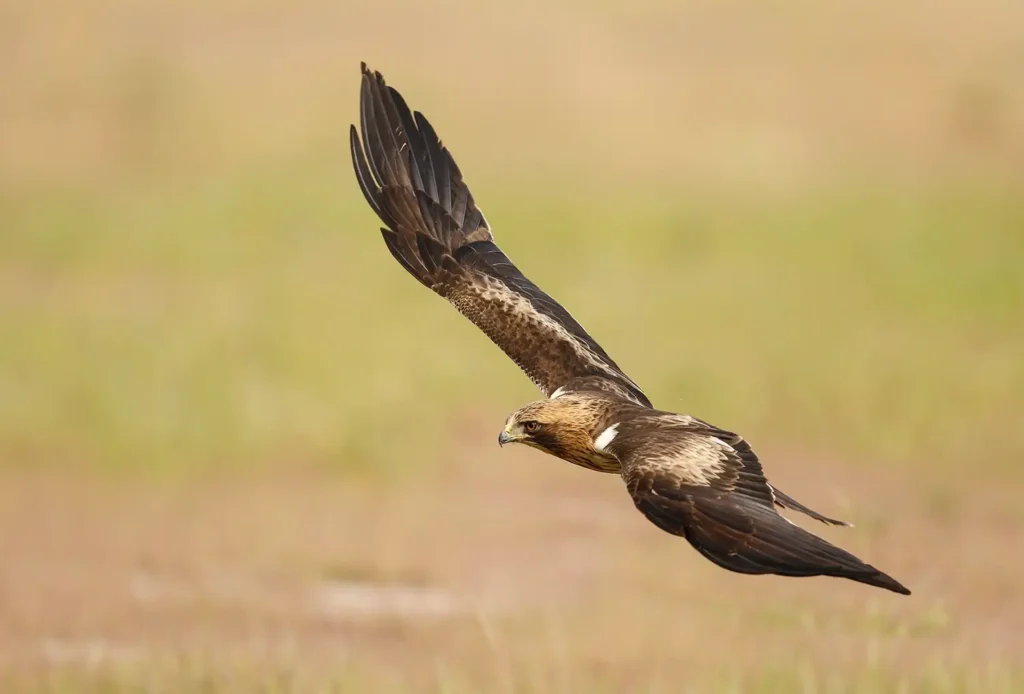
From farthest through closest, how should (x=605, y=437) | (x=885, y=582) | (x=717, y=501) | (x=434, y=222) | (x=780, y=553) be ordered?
(x=434, y=222) → (x=605, y=437) → (x=717, y=501) → (x=780, y=553) → (x=885, y=582)

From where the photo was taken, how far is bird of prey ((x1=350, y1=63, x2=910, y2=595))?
27.6 feet

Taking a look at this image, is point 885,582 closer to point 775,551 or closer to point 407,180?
point 775,551

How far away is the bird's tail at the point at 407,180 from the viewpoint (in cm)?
1198

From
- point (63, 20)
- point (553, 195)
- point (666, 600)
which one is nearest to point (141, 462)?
point (666, 600)

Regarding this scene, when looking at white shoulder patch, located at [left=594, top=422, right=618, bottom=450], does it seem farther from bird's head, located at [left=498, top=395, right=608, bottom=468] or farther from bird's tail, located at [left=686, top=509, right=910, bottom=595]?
bird's tail, located at [left=686, top=509, right=910, bottom=595]

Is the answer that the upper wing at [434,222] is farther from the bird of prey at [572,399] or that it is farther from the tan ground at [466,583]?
the tan ground at [466,583]

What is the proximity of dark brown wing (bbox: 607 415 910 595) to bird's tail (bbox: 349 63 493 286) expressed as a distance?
2821mm

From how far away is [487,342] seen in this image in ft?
82.0

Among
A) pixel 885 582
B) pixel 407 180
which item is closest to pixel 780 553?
pixel 885 582

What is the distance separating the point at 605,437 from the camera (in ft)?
32.1

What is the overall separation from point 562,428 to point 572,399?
0.28m

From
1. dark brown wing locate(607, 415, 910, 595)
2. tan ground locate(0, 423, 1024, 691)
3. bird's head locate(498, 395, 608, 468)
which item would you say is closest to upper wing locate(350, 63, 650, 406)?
bird's head locate(498, 395, 608, 468)

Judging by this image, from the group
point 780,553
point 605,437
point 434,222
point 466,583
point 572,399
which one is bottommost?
point 780,553

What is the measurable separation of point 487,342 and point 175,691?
1330 centimetres
